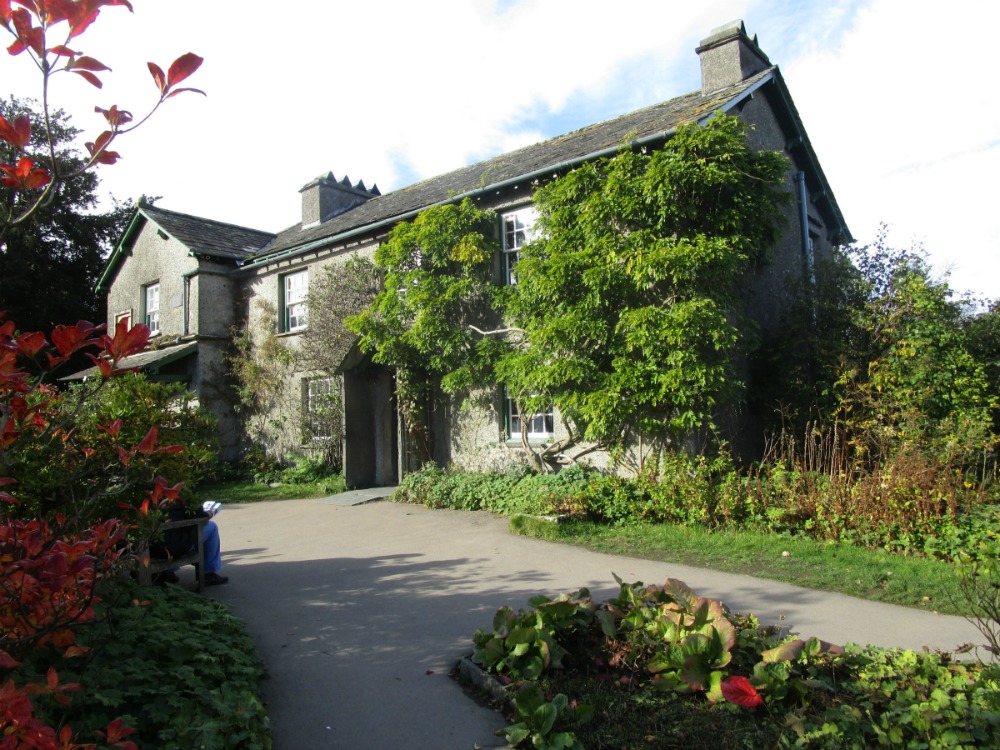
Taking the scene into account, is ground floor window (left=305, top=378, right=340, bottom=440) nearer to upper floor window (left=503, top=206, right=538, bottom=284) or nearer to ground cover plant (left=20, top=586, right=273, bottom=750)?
upper floor window (left=503, top=206, right=538, bottom=284)

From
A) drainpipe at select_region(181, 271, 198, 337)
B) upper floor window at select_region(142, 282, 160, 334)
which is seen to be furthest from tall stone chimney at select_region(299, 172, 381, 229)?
upper floor window at select_region(142, 282, 160, 334)

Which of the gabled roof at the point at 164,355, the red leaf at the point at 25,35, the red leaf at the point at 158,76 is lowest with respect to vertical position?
the red leaf at the point at 158,76

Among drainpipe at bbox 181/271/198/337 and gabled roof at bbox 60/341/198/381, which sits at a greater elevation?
drainpipe at bbox 181/271/198/337

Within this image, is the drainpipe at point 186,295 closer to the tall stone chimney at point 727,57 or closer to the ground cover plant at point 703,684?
the tall stone chimney at point 727,57

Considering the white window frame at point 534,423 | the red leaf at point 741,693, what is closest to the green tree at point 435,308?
the white window frame at point 534,423

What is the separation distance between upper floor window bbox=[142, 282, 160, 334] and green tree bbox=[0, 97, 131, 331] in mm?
6186

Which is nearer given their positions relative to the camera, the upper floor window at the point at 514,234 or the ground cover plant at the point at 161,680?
the ground cover plant at the point at 161,680

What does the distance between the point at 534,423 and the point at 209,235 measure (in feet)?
41.2

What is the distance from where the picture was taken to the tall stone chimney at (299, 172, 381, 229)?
2038 centimetres

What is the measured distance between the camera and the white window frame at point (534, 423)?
41.1ft

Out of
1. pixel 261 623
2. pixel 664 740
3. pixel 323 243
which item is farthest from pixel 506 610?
pixel 323 243

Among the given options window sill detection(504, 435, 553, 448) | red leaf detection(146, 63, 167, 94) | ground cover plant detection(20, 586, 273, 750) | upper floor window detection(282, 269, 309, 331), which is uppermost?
upper floor window detection(282, 269, 309, 331)

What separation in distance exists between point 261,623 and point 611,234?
7.77 metres

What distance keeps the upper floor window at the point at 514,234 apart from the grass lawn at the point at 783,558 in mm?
5650
